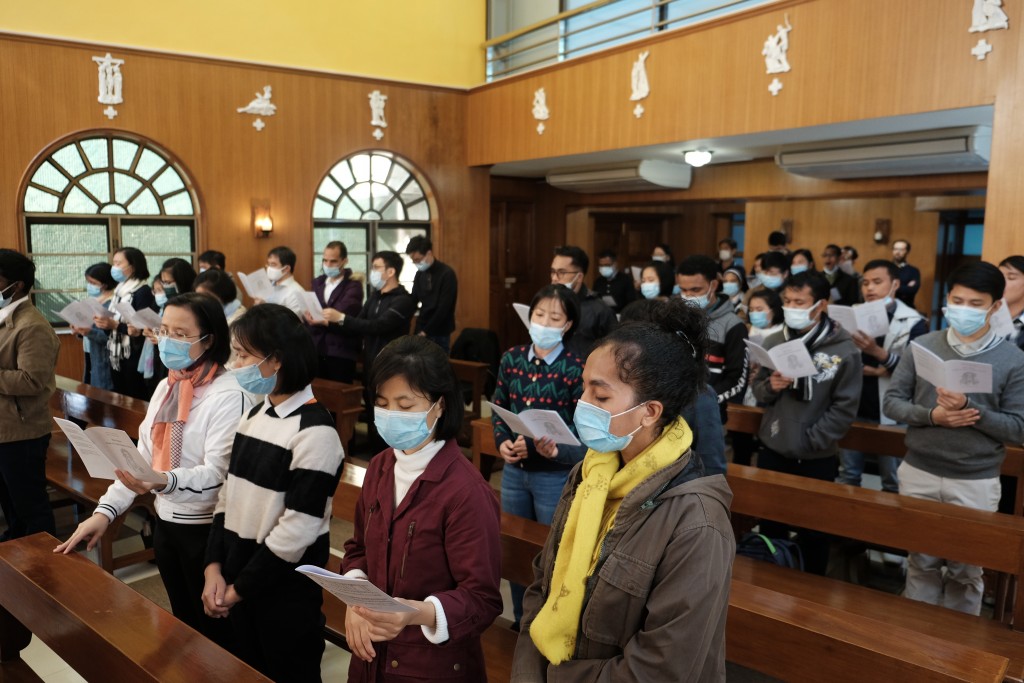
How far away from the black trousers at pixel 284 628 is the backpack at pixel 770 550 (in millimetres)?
1689

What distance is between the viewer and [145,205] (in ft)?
24.1

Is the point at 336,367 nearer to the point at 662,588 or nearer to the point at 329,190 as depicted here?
the point at 329,190

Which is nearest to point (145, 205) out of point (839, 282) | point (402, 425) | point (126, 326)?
point (126, 326)

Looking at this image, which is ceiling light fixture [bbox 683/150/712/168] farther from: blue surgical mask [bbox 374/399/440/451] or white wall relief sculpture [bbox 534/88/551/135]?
blue surgical mask [bbox 374/399/440/451]

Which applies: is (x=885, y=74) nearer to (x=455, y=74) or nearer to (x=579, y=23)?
(x=579, y=23)

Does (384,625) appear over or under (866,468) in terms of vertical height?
over

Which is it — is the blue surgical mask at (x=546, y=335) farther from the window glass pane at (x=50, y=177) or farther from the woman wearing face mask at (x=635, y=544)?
the window glass pane at (x=50, y=177)

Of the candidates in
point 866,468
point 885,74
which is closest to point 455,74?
point 885,74

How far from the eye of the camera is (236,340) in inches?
85.0

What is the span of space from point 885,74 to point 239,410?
496cm

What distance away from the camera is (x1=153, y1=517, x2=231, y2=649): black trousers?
227 centimetres

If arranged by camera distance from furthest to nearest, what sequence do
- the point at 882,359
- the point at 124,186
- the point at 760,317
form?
1. the point at 124,186
2. the point at 760,317
3. the point at 882,359

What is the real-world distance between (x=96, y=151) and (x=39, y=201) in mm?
667

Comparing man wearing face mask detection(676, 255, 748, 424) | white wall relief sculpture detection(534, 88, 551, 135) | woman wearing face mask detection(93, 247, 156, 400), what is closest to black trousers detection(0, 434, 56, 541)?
woman wearing face mask detection(93, 247, 156, 400)
